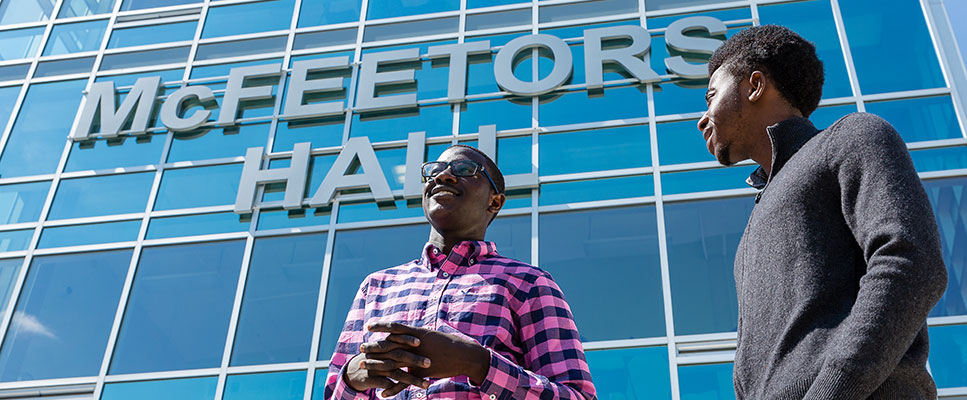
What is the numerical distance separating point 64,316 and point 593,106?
6302 millimetres

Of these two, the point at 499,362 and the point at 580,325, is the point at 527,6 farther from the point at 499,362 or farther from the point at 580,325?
the point at 499,362

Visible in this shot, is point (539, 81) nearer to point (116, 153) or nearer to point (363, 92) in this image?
point (363, 92)

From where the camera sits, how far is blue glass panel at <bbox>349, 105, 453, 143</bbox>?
1012 centimetres

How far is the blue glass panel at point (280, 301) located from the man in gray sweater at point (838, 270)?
688 centimetres

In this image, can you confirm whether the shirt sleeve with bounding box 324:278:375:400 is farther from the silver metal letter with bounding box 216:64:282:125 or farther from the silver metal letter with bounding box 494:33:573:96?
the silver metal letter with bounding box 216:64:282:125

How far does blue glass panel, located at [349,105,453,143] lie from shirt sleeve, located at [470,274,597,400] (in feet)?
23.8

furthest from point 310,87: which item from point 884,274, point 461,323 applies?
point 884,274

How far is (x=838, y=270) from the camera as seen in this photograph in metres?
1.97

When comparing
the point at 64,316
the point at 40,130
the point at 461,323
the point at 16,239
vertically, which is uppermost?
the point at 40,130

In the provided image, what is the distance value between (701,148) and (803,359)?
7.69 meters

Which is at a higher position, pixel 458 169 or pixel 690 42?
pixel 690 42

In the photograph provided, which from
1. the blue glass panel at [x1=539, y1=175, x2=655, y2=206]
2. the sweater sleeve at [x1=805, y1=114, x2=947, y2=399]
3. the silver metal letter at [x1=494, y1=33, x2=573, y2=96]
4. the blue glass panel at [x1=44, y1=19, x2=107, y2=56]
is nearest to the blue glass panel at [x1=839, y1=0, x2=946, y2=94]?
the blue glass panel at [x1=539, y1=175, x2=655, y2=206]

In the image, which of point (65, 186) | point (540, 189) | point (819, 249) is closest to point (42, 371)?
point (65, 186)

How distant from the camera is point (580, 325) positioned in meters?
8.30
